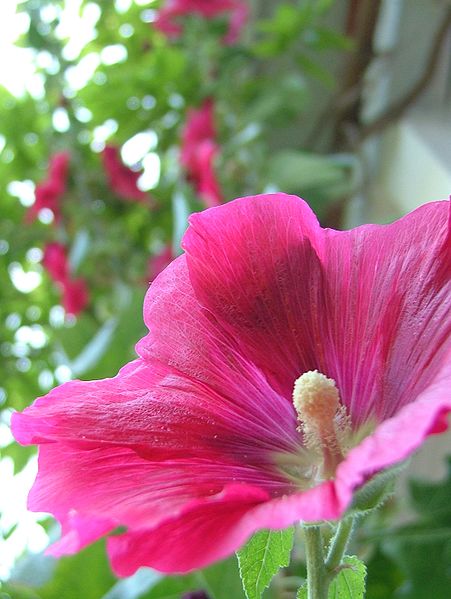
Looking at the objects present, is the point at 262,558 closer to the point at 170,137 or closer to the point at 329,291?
the point at 329,291

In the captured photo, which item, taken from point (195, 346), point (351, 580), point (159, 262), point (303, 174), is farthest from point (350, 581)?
point (159, 262)

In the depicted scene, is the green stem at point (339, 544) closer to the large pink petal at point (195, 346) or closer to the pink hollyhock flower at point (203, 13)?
the large pink petal at point (195, 346)

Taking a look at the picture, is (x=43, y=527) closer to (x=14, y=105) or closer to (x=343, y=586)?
(x=343, y=586)

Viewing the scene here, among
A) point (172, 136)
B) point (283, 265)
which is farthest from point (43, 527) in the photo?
point (172, 136)

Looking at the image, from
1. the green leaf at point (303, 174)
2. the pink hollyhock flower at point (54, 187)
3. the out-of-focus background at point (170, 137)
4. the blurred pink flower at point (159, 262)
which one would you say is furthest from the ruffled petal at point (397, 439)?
the pink hollyhock flower at point (54, 187)

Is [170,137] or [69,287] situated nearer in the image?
[69,287]
